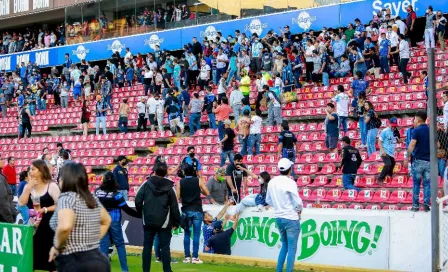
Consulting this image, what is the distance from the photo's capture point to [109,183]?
41.1ft

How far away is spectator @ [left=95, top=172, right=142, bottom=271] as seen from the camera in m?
12.5

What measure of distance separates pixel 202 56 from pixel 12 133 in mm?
9863

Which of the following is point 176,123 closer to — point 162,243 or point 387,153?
point 387,153

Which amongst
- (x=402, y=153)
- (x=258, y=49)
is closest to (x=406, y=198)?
(x=402, y=153)

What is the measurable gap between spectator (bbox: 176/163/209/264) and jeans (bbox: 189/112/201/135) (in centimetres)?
1256

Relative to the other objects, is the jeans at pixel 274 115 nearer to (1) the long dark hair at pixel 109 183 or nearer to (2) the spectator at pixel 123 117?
(2) the spectator at pixel 123 117

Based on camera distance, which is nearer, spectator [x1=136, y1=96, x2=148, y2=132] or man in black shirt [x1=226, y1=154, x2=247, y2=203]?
man in black shirt [x1=226, y1=154, x2=247, y2=203]

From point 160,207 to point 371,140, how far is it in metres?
9.67

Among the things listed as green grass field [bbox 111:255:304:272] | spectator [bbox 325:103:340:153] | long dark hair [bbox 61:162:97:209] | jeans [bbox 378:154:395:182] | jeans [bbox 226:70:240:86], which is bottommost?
green grass field [bbox 111:255:304:272]

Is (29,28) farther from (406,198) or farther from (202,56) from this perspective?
(406,198)

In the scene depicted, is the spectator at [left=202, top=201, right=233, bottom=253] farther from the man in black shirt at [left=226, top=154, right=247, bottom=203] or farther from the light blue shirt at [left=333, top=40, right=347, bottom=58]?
the light blue shirt at [left=333, top=40, right=347, bottom=58]

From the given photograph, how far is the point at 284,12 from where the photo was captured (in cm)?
3222

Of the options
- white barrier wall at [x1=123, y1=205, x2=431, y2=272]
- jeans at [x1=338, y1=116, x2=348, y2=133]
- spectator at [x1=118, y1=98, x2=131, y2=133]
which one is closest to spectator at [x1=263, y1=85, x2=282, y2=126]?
jeans at [x1=338, y1=116, x2=348, y2=133]

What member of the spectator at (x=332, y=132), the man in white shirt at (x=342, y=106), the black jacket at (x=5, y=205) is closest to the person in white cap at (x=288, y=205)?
the black jacket at (x=5, y=205)
